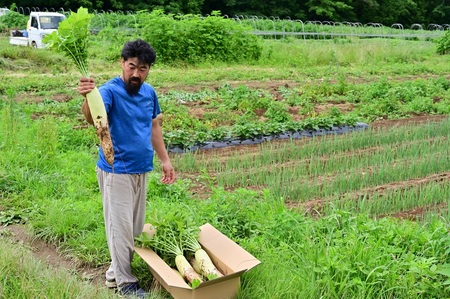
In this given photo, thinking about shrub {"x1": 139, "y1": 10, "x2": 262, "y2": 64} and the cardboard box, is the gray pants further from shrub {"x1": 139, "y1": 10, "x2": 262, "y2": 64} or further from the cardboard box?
shrub {"x1": 139, "y1": 10, "x2": 262, "y2": 64}

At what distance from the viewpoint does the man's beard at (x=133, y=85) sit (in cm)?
358

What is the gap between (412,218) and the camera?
210 inches

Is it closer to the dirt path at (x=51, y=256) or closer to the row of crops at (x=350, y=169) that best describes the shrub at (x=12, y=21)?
the row of crops at (x=350, y=169)

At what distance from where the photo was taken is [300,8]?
141 feet

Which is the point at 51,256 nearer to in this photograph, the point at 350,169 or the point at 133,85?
the point at 133,85

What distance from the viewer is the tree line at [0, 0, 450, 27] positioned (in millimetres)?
34750

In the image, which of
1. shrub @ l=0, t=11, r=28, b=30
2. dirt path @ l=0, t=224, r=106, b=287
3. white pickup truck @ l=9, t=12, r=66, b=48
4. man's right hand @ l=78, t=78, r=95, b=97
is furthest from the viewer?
shrub @ l=0, t=11, r=28, b=30

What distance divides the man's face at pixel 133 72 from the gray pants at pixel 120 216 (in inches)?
22.4

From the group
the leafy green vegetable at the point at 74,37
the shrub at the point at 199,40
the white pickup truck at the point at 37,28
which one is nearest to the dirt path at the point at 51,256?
the leafy green vegetable at the point at 74,37

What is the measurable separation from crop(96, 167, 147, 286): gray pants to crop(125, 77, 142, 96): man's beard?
52cm

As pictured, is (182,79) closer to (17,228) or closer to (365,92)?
(365,92)

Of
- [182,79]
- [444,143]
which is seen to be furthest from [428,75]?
[444,143]

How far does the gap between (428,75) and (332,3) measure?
26620 millimetres

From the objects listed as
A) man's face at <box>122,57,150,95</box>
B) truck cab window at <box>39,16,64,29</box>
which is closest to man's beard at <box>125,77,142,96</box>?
man's face at <box>122,57,150,95</box>
